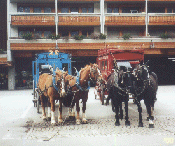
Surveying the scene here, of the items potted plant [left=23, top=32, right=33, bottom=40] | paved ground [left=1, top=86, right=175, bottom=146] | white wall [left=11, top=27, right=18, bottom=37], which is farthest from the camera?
white wall [left=11, top=27, right=18, bottom=37]

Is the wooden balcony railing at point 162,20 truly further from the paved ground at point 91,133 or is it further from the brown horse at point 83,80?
the brown horse at point 83,80

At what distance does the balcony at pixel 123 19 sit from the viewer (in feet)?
107

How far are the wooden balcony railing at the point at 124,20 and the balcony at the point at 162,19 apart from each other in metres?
1.10

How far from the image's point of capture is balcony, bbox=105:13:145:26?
107 feet

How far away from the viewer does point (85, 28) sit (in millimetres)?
33625

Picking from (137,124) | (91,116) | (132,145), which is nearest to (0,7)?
(91,116)

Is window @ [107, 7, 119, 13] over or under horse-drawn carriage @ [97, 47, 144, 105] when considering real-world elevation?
over

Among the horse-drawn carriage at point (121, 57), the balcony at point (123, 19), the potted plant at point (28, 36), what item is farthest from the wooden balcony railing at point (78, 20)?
the horse-drawn carriage at point (121, 57)

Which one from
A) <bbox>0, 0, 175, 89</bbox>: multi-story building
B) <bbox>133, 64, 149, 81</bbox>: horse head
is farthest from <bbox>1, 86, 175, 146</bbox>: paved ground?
<bbox>0, 0, 175, 89</bbox>: multi-story building

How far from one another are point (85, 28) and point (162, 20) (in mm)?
9066

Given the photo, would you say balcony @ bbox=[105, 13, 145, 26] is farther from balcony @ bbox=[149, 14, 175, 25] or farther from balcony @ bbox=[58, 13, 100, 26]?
balcony @ bbox=[58, 13, 100, 26]

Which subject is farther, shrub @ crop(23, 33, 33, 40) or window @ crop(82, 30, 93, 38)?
window @ crop(82, 30, 93, 38)

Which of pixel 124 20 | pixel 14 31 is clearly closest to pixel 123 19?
pixel 124 20

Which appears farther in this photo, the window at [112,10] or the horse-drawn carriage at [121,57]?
the window at [112,10]
